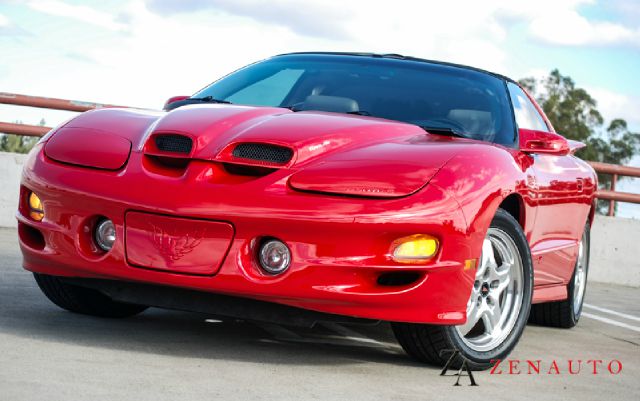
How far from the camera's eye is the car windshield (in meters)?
5.23

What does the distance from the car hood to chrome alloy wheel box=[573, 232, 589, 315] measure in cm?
257

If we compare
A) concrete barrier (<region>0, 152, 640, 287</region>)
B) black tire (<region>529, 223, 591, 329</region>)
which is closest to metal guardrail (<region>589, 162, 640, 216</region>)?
concrete barrier (<region>0, 152, 640, 287</region>)

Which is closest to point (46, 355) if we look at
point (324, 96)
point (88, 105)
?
point (324, 96)

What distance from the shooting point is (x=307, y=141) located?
4.30m

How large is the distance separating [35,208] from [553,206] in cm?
263

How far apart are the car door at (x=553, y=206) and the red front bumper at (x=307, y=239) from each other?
114 centimetres

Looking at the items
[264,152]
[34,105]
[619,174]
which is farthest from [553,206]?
[34,105]

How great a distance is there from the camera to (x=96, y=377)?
145 inches

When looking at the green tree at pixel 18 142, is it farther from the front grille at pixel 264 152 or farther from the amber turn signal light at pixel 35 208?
the front grille at pixel 264 152

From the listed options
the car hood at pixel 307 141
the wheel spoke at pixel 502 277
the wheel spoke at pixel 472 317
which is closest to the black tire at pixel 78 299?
the car hood at pixel 307 141

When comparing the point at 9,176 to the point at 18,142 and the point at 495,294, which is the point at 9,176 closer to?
the point at 18,142

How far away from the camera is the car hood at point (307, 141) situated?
4.14 metres

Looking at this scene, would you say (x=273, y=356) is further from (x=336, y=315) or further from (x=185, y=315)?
(x=185, y=315)

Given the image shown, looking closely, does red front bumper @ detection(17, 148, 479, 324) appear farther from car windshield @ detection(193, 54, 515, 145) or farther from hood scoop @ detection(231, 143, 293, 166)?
car windshield @ detection(193, 54, 515, 145)
